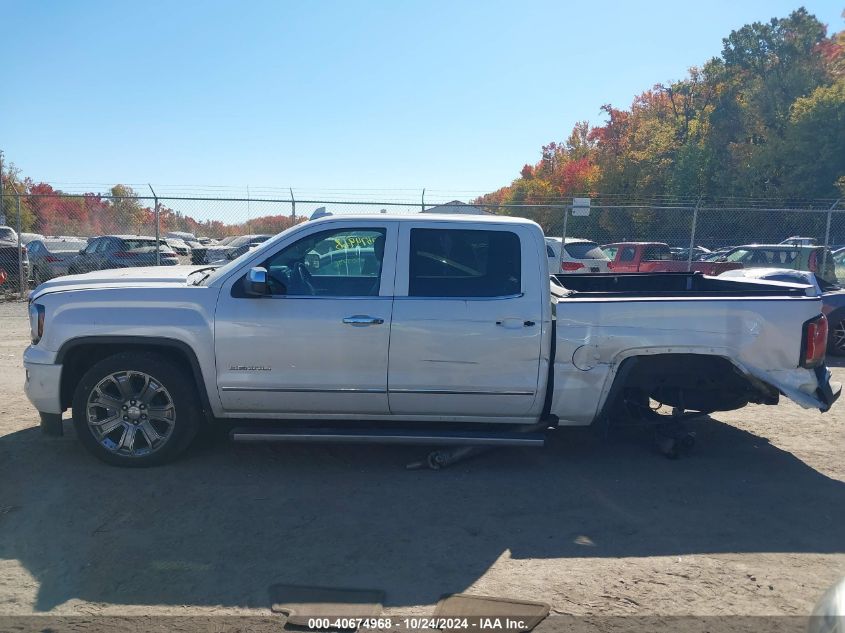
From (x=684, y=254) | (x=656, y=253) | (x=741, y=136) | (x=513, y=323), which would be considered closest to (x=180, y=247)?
(x=656, y=253)

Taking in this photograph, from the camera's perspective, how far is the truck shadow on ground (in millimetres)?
3894

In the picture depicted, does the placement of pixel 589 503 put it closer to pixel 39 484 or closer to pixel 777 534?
pixel 777 534

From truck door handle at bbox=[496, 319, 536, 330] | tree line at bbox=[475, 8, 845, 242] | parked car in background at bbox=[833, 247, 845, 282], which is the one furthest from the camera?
tree line at bbox=[475, 8, 845, 242]

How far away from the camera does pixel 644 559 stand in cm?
410

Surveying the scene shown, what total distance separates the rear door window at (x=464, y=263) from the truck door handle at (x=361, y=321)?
1.06 feet

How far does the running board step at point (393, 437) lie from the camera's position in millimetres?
5150

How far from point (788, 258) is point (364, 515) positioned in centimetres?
1313

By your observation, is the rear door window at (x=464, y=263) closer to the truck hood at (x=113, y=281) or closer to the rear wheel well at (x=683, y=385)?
the rear wheel well at (x=683, y=385)

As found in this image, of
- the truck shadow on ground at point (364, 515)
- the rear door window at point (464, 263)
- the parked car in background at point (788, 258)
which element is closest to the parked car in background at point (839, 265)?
the parked car in background at point (788, 258)

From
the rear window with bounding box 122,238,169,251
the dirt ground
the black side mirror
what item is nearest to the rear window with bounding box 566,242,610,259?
the rear window with bounding box 122,238,169,251

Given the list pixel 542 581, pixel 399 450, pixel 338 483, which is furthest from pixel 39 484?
pixel 542 581

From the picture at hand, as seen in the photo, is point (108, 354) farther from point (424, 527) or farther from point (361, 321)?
point (424, 527)

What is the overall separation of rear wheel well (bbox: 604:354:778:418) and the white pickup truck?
0.03 meters

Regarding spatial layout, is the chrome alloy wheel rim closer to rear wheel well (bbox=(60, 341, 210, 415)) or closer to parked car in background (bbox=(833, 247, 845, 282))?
rear wheel well (bbox=(60, 341, 210, 415))
